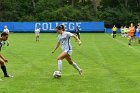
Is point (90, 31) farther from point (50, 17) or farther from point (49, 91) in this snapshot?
point (49, 91)

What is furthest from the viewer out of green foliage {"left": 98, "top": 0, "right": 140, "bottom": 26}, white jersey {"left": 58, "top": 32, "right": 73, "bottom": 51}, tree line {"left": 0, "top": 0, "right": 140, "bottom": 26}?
green foliage {"left": 98, "top": 0, "right": 140, "bottom": 26}

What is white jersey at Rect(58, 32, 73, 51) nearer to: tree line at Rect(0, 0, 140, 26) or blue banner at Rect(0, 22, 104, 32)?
blue banner at Rect(0, 22, 104, 32)

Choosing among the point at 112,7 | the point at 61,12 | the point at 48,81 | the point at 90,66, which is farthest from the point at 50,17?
the point at 48,81

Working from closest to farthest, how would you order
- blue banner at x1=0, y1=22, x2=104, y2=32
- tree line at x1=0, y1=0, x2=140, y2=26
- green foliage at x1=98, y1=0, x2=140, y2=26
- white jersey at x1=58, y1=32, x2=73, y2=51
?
white jersey at x1=58, y1=32, x2=73, y2=51
blue banner at x1=0, y1=22, x2=104, y2=32
tree line at x1=0, y1=0, x2=140, y2=26
green foliage at x1=98, y1=0, x2=140, y2=26

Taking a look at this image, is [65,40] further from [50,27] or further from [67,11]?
[67,11]

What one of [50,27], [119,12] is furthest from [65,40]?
[119,12]

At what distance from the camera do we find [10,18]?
88375 millimetres

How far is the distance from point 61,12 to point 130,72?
68.4 m

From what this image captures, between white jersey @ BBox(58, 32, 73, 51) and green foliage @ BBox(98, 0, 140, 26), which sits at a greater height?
white jersey @ BBox(58, 32, 73, 51)

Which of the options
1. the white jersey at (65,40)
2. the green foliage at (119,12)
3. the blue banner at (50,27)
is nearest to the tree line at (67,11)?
the green foliage at (119,12)

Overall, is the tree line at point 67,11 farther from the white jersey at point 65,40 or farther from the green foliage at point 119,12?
the white jersey at point 65,40

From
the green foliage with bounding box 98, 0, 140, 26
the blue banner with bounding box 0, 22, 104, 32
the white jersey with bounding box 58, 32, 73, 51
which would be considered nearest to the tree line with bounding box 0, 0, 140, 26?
the green foliage with bounding box 98, 0, 140, 26

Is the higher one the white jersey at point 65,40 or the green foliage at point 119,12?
the white jersey at point 65,40

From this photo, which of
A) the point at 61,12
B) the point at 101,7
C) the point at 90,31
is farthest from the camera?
the point at 101,7
